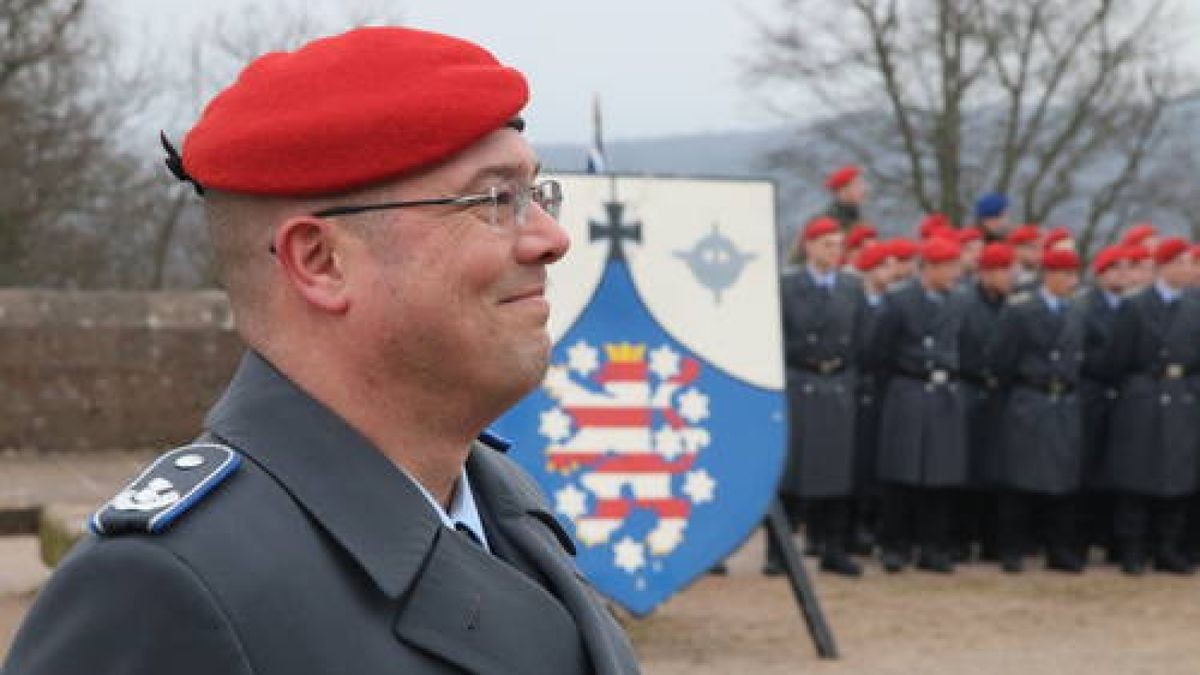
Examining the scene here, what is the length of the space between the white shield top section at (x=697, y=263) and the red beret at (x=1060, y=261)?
11.9 feet

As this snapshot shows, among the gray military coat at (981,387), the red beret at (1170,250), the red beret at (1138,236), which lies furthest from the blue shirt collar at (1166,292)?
the gray military coat at (981,387)

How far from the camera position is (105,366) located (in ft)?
32.7

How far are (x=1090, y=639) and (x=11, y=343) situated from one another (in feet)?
15.7

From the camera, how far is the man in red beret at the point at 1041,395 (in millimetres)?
10391

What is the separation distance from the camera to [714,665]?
24.5 feet

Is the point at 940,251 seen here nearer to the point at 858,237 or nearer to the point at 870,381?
the point at 870,381

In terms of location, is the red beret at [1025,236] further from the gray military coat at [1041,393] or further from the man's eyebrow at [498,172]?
the man's eyebrow at [498,172]

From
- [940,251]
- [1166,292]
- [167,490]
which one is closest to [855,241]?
[940,251]

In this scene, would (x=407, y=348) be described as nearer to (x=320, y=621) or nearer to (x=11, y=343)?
(x=320, y=621)

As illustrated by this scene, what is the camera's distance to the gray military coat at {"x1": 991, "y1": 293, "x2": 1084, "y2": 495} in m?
10.4

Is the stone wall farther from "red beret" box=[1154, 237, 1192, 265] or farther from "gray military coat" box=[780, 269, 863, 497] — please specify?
"red beret" box=[1154, 237, 1192, 265]

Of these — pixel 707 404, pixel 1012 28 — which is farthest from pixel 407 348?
pixel 1012 28

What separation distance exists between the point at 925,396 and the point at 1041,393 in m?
0.59

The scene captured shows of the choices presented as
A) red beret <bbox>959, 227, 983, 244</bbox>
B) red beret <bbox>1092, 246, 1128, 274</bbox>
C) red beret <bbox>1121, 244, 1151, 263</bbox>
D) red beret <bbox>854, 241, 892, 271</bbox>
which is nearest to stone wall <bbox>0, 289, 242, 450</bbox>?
red beret <bbox>854, 241, 892, 271</bbox>
